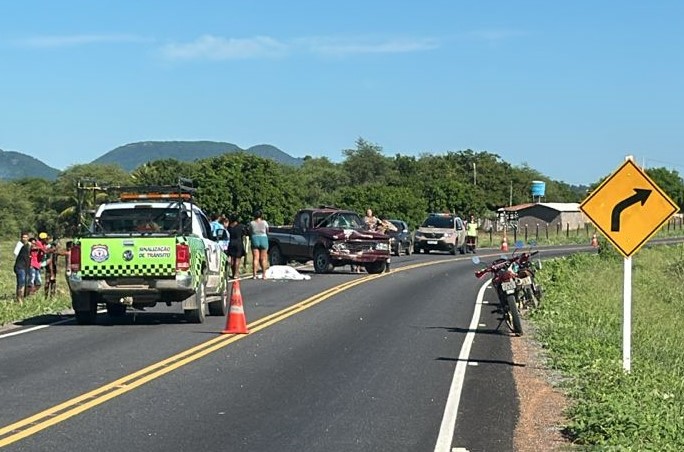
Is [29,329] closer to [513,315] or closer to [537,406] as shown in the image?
[513,315]

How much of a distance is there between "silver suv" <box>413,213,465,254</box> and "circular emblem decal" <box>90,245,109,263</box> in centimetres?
3444

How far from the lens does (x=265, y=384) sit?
1205 cm

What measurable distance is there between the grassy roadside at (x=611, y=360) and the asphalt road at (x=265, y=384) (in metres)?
0.73

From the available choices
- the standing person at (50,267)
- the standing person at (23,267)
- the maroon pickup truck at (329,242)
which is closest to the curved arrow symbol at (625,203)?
the standing person at (23,267)

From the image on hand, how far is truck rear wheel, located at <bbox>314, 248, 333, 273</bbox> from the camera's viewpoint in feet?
110

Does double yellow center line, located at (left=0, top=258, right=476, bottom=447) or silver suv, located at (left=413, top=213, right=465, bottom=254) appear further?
silver suv, located at (left=413, top=213, right=465, bottom=254)

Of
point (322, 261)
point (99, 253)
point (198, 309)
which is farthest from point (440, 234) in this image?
point (99, 253)

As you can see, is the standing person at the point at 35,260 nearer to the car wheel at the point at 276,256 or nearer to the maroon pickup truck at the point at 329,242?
the maroon pickup truck at the point at 329,242

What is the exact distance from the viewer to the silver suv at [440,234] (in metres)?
51.3

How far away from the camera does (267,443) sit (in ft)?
29.4

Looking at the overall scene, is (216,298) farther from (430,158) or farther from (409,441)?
(430,158)

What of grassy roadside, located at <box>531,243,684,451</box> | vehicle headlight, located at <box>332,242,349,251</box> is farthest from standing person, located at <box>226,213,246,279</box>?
grassy roadside, located at <box>531,243,684,451</box>

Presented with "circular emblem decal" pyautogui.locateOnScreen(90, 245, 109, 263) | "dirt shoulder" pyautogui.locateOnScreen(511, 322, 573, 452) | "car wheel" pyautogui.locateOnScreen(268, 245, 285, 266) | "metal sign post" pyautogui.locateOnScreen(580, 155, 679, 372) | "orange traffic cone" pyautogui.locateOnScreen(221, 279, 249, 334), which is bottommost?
"dirt shoulder" pyautogui.locateOnScreen(511, 322, 573, 452)

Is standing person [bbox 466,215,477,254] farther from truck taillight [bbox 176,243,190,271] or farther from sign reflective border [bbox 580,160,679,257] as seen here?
sign reflective border [bbox 580,160,679,257]
